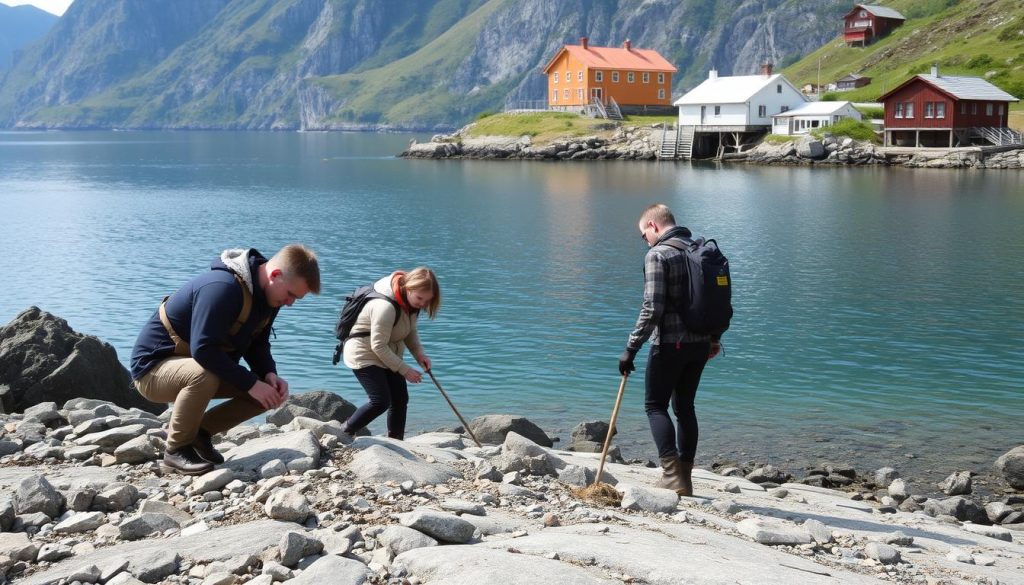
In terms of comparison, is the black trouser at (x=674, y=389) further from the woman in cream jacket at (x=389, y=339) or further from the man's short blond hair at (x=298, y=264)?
the man's short blond hair at (x=298, y=264)

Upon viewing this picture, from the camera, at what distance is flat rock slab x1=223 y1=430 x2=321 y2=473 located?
1012 centimetres

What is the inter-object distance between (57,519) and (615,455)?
1044cm

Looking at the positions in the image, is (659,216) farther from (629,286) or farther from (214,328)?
(629,286)

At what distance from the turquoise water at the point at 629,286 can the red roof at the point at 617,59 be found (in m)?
→ 56.7

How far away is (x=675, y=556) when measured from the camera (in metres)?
8.36

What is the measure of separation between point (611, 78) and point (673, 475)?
137051 millimetres

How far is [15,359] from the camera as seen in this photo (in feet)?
60.1

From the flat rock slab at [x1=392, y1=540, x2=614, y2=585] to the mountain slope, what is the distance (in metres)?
131

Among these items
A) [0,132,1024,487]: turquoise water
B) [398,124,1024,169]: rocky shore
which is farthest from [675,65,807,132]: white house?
[0,132,1024,487]: turquoise water

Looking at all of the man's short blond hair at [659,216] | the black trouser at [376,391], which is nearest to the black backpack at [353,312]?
the black trouser at [376,391]

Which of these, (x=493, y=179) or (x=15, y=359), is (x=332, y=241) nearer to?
(x=15, y=359)

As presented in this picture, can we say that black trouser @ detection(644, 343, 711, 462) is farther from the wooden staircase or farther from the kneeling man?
the wooden staircase

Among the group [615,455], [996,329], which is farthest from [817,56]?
[615,455]

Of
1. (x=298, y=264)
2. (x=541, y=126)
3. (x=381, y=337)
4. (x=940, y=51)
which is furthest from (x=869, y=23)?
(x=298, y=264)
